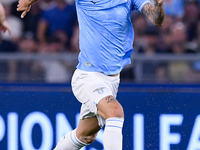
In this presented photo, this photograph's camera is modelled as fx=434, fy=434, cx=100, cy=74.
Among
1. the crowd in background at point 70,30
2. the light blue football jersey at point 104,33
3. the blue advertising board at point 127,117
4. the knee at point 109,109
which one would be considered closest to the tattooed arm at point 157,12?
the light blue football jersey at point 104,33

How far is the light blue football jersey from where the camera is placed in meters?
4.13

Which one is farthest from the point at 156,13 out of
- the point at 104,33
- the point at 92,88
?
the point at 92,88

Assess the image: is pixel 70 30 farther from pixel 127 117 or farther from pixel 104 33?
pixel 104 33

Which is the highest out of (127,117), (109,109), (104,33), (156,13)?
(156,13)

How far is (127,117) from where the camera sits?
17.5ft

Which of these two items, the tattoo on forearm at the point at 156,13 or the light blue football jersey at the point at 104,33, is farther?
the light blue football jersey at the point at 104,33

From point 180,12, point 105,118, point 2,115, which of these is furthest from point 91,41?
point 180,12

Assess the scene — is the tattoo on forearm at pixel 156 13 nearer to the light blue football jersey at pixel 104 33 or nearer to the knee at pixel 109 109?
the light blue football jersey at pixel 104 33

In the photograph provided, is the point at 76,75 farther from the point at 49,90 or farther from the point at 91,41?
the point at 49,90

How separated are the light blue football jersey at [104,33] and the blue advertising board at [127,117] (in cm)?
123

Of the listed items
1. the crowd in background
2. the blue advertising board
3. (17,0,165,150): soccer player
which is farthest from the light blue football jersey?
the crowd in background

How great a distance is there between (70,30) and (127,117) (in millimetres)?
2386

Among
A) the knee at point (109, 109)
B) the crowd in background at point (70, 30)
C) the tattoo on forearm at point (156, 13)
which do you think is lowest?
the knee at point (109, 109)

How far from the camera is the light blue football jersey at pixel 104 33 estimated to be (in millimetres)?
4129
